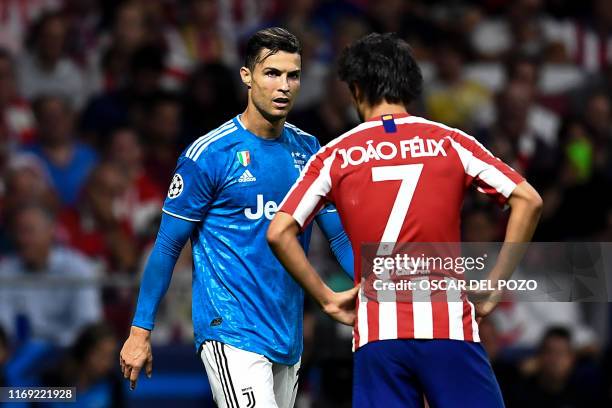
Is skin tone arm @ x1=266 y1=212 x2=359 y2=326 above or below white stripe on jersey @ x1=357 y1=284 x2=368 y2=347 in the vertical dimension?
above

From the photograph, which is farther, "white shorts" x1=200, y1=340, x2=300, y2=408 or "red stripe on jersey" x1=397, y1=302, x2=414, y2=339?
"white shorts" x1=200, y1=340, x2=300, y2=408

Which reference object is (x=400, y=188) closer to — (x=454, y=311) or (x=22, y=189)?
(x=454, y=311)

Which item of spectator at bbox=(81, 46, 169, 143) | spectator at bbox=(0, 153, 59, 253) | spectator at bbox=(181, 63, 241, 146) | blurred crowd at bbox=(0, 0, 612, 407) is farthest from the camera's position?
spectator at bbox=(81, 46, 169, 143)

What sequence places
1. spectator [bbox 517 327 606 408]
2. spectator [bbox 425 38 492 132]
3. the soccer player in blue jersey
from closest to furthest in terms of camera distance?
the soccer player in blue jersey, spectator [bbox 517 327 606 408], spectator [bbox 425 38 492 132]

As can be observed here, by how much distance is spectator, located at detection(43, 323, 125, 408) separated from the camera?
7.75 m

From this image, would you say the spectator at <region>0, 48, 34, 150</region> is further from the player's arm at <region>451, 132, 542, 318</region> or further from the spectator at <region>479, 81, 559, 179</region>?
the player's arm at <region>451, 132, 542, 318</region>

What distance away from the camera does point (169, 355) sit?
8.11 meters

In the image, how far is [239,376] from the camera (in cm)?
508

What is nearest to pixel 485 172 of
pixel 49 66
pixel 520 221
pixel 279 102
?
pixel 520 221

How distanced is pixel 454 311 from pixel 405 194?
0.47 m

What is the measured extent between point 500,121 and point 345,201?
665 centimetres

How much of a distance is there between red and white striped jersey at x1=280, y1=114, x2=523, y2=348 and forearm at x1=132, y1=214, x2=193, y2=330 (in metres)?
0.94

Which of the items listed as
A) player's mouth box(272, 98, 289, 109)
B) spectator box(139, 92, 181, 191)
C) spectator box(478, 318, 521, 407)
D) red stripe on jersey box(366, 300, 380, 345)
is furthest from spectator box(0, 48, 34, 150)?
red stripe on jersey box(366, 300, 380, 345)

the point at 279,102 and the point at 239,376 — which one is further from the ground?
the point at 279,102
